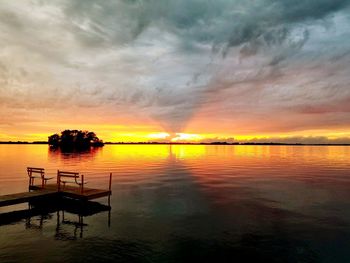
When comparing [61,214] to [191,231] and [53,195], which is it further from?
[191,231]

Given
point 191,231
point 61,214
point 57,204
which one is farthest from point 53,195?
point 191,231

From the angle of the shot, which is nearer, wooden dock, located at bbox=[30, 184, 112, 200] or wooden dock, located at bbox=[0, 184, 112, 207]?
wooden dock, located at bbox=[0, 184, 112, 207]

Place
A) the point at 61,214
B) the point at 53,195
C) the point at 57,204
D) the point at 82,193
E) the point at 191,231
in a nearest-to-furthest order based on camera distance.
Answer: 1. the point at 191,231
2. the point at 61,214
3. the point at 82,193
4. the point at 53,195
5. the point at 57,204

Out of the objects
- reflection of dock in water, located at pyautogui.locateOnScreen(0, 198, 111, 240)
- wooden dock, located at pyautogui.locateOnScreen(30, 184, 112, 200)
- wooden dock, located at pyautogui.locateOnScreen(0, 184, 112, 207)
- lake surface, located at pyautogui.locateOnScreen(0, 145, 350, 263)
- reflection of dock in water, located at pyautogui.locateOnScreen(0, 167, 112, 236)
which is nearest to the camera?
lake surface, located at pyautogui.locateOnScreen(0, 145, 350, 263)

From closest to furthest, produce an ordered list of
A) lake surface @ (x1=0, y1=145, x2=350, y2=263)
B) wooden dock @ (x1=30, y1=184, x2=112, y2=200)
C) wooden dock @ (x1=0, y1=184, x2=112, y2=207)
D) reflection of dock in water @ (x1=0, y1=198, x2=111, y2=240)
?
lake surface @ (x1=0, y1=145, x2=350, y2=263) < reflection of dock in water @ (x1=0, y1=198, x2=111, y2=240) < wooden dock @ (x1=0, y1=184, x2=112, y2=207) < wooden dock @ (x1=30, y1=184, x2=112, y2=200)

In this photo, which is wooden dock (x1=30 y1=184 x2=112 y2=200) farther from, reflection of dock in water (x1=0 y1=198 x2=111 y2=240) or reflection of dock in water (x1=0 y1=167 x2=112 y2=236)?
reflection of dock in water (x1=0 y1=198 x2=111 y2=240)

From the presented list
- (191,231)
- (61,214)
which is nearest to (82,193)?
(61,214)

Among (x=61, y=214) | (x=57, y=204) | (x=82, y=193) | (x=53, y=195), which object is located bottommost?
(x=61, y=214)

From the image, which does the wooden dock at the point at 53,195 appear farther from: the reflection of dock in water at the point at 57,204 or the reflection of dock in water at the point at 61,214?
the reflection of dock in water at the point at 61,214

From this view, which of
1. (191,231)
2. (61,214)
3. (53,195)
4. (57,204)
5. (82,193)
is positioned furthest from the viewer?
(57,204)

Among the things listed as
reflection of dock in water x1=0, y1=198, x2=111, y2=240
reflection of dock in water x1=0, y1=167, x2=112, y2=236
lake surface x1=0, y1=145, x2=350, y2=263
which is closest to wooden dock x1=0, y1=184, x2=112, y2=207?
reflection of dock in water x1=0, y1=167, x2=112, y2=236

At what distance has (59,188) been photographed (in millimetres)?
32688

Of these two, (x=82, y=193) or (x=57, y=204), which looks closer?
(x=82, y=193)

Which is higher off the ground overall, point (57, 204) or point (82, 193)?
point (82, 193)
